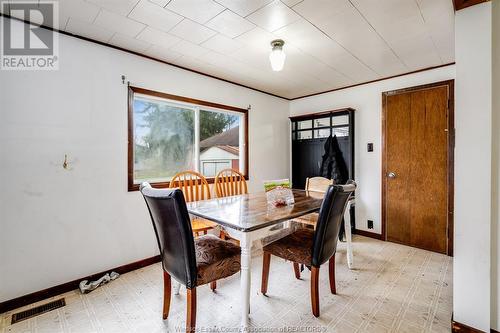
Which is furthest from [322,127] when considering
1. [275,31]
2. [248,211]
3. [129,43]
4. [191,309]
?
[191,309]

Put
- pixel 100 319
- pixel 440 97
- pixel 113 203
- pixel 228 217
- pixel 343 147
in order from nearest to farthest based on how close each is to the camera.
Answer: pixel 228 217 < pixel 100 319 < pixel 113 203 < pixel 440 97 < pixel 343 147

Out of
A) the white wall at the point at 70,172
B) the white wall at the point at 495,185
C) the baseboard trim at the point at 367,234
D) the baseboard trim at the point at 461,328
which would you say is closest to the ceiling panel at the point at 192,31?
the white wall at the point at 70,172

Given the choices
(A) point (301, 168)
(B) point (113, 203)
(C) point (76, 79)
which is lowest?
(B) point (113, 203)

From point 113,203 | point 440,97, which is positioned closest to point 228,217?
point 113,203

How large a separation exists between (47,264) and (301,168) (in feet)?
Answer: 11.5

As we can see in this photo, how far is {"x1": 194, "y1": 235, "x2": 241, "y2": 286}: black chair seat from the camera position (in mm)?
1526

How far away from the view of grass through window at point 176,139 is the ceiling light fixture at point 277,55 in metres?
1.33

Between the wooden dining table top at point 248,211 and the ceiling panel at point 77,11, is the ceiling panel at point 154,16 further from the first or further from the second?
the wooden dining table top at point 248,211

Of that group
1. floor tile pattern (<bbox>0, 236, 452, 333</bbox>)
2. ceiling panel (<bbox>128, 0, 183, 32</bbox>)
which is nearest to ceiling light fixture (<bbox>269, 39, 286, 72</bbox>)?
ceiling panel (<bbox>128, 0, 183, 32</bbox>)

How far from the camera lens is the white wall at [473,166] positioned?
4.86 feet

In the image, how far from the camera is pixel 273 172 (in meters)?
4.25

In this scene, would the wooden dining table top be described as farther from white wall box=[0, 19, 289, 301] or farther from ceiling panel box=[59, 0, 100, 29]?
ceiling panel box=[59, 0, 100, 29]

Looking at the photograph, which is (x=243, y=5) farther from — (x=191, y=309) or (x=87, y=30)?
(x=191, y=309)

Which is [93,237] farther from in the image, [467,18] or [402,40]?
[402,40]
